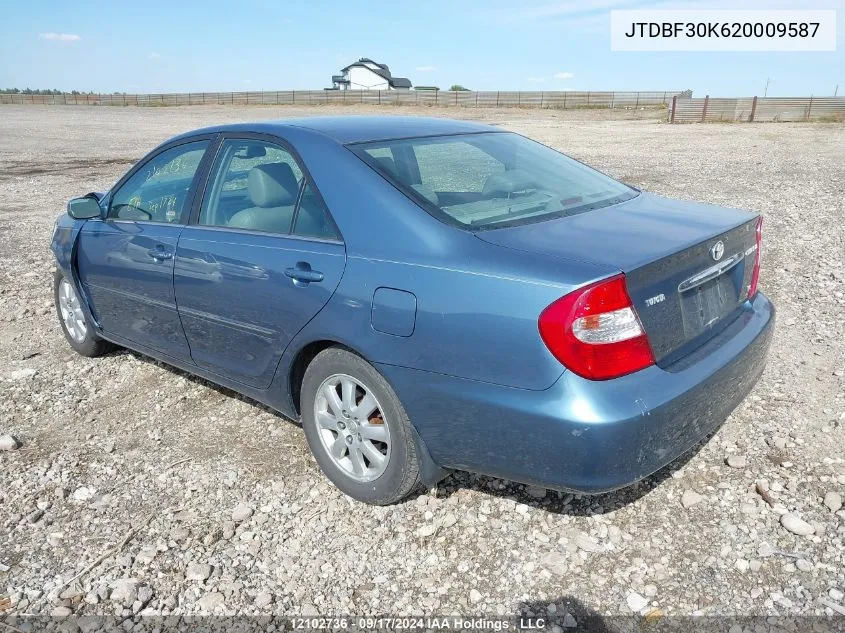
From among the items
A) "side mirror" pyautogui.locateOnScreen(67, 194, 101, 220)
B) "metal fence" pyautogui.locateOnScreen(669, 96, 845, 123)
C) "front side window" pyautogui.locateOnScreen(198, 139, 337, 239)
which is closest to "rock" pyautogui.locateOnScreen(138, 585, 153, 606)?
"front side window" pyautogui.locateOnScreen(198, 139, 337, 239)

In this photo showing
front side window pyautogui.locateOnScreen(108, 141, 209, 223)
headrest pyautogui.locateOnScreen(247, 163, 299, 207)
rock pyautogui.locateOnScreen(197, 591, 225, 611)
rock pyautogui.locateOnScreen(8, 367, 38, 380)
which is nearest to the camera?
rock pyautogui.locateOnScreen(197, 591, 225, 611)

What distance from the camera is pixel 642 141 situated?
21.6 metres

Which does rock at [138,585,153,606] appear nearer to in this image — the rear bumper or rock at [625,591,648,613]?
the rear bumper

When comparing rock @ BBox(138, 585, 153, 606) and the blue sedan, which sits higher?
the blue sedan

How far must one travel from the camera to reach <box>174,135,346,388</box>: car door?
9.78ft

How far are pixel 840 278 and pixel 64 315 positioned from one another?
619 centimetres

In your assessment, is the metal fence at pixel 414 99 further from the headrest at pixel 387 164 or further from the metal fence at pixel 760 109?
the headrest at pixel 387 164

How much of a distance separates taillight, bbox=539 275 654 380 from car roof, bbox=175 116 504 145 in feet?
4.62

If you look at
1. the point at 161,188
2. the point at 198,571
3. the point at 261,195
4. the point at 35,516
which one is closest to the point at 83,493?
the point at 35,516

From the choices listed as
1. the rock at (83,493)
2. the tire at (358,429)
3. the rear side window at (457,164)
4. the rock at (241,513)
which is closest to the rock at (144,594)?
the rock at (241,513)

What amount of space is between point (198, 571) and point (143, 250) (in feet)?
6.31

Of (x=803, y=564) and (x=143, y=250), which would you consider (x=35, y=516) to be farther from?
(x=803, y=564)

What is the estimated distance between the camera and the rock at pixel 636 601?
2445 mm

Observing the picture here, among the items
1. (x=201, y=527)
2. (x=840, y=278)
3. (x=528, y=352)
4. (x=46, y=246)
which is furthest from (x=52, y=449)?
(x=840, y=278)
